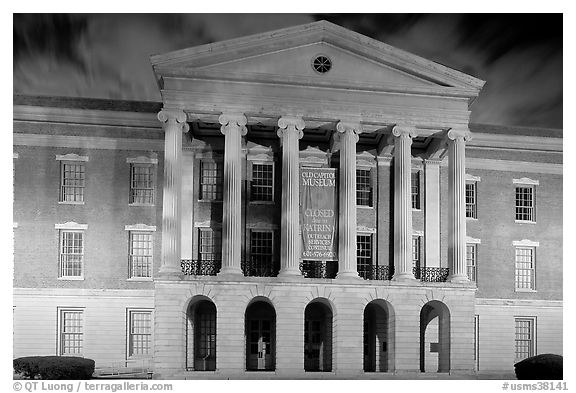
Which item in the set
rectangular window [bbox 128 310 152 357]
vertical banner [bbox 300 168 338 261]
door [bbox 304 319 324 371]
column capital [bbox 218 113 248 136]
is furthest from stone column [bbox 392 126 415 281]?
rectangular window [bbox 128 310 152 357]

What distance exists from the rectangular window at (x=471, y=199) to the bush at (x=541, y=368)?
8.11m

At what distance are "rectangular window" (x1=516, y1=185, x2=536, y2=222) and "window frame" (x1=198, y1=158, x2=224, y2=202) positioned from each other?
15.1 meters

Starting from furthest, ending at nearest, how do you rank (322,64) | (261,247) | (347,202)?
1. (261,247)
2. (322,64)
3. (347,202)

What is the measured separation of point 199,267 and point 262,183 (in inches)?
218

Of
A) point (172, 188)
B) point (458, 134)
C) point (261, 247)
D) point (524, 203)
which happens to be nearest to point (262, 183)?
point (261, 247)

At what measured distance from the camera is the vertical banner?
43.0 meters

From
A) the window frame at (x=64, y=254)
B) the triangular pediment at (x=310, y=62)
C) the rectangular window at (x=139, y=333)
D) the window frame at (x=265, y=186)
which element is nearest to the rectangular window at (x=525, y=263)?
the triangular pediment at (x=310, y=62)

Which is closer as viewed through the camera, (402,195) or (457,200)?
(402,195)

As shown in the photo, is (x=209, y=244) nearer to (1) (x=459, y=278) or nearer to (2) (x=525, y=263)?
(1) (x=459, y=278)

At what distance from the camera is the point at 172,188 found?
1658 inches

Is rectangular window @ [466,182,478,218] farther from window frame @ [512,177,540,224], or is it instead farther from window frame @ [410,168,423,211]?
window frame @ [410,168,423,211]

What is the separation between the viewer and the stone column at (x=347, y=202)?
43.0 m

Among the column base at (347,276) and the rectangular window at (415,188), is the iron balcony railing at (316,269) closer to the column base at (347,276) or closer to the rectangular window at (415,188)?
the column base at (347,276)

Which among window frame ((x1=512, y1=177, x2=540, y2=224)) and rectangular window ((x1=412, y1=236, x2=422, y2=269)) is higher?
window frame ((x1=512, y1=177, x2=540, y2=224))
